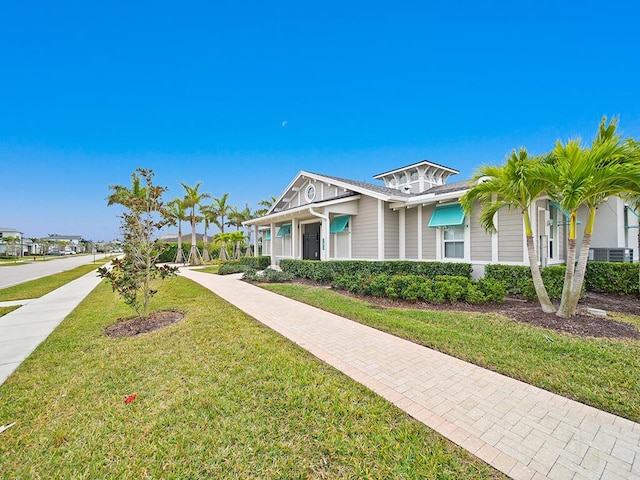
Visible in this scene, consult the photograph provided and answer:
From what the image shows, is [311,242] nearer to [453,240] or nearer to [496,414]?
[453,240]

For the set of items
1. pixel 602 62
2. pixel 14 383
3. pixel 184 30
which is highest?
pixel 184 30

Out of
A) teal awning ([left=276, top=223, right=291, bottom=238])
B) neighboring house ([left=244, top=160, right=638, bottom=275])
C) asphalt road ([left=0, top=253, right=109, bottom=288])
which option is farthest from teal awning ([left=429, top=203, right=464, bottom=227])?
asphalt road ([left=0, top=253, right=109, bottom=288])

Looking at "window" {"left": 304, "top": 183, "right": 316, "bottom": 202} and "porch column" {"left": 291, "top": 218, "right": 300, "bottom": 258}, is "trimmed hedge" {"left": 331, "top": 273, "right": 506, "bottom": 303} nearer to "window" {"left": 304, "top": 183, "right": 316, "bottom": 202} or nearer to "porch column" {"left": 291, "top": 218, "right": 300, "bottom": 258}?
"porch column" {"left": 291, "top": 218, "right": 300, "bottom": 258}

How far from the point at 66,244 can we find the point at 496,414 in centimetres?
11964

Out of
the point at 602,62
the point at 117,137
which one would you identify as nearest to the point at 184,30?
the point at 117,137

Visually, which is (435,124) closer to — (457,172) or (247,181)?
(457,172)

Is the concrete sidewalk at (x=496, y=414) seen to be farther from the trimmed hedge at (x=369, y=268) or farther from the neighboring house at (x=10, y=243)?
the neighboring house at (x=10, y=243)

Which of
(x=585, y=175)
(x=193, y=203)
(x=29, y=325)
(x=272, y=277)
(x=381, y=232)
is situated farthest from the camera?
(x=193, y=203)

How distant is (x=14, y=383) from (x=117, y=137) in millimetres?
25911

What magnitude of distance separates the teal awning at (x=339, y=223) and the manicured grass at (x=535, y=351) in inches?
278

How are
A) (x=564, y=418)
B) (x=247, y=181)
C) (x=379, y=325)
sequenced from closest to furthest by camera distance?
(x=564, y=418), (x=379, y=325), (x=247, y=181)

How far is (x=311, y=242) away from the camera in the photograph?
681 inches

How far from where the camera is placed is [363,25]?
13695 mm

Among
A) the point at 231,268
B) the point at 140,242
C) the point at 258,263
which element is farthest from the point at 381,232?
the point at 231,268
